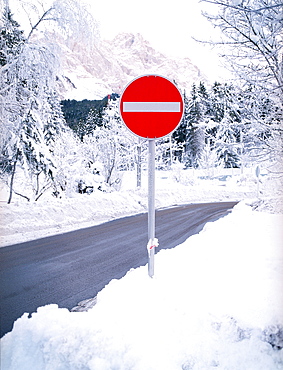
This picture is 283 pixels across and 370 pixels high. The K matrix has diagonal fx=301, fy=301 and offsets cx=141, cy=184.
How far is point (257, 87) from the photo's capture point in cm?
537

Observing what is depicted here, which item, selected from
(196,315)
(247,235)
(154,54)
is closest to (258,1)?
(154,54)

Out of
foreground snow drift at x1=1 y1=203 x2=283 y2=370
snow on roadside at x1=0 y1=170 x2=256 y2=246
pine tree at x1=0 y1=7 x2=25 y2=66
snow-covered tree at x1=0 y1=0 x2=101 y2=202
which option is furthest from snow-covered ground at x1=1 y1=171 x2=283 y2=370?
pine tree at x1=0 y1=7 x2=25 y2=66

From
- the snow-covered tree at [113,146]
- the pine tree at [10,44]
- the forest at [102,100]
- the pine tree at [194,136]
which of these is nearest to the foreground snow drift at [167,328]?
the forest at [102,100]

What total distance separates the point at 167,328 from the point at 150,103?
204cm

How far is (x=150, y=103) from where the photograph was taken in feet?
9.52

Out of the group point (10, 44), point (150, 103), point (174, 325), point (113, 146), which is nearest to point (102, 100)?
point (10, 44)

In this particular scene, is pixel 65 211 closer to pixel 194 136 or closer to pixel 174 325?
pixel 174 325

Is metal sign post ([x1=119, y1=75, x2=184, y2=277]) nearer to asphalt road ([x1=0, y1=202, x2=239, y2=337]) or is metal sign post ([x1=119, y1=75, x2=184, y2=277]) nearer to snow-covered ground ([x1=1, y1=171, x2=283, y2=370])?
snow-covered ground ([x1=1, y1=171, x2=283, y2=370])

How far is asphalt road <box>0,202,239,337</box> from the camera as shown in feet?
12.4

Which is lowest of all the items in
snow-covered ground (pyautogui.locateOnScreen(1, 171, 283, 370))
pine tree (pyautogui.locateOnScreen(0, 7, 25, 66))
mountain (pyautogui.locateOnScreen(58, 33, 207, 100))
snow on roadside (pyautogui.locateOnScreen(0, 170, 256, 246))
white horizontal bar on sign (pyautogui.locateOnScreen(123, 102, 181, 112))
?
→ snow on roadside (pyautogui.locateOnScreen(0, 170, 256, 246))

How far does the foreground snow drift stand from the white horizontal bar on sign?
1796 mm

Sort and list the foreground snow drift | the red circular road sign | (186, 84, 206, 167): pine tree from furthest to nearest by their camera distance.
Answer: (186, 84, 206, 167): pine tree
the red circular road sign
the foreground snow drift

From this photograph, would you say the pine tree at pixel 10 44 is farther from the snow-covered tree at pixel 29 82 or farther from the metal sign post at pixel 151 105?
the metal sign post at pixel 151 105

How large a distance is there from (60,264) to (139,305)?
111 inches
